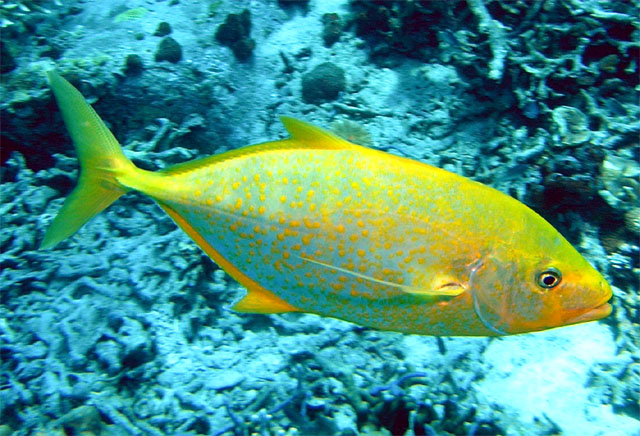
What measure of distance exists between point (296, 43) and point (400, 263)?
3.95m

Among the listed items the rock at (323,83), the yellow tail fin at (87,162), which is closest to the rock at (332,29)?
the rock at (323,83)

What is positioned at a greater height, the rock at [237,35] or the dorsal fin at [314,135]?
the dorsal fin at [314,135]

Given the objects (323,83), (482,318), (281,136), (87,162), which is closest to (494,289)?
(482,318)

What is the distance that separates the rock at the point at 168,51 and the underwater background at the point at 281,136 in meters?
0.03

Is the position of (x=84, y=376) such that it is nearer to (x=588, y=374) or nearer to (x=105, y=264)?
(x=105, y=264)

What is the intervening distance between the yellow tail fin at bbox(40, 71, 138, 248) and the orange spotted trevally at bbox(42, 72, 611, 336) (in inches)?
13.4

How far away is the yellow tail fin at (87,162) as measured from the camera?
172 cm

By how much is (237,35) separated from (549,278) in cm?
410

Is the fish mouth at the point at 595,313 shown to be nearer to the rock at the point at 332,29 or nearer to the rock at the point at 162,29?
the rock at the point at 332,29

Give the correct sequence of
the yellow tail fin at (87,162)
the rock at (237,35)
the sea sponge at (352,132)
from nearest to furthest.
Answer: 1. the yellow tail fin at (87,162)
2. the sea sponge at (352,132)
3. the rock at (237,35)

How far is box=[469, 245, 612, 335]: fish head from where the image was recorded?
1344 mm

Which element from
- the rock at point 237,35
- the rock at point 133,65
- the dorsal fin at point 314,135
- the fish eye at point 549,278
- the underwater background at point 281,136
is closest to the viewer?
the fish eye at point 549,278

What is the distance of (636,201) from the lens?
2820 mm

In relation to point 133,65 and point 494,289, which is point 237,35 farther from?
point 494,289
